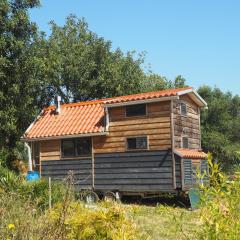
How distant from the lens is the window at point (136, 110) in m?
21.1

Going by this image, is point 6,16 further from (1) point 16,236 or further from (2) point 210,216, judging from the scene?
(2) point 210,216

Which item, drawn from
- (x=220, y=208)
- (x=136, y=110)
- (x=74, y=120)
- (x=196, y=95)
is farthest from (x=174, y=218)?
(x=74, y=120)

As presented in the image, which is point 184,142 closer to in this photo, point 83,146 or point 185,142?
point 185,142

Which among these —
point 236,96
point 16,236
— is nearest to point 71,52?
point 236,96

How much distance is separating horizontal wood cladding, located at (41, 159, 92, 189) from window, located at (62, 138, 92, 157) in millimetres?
363

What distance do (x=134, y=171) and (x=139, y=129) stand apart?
6.43 ft

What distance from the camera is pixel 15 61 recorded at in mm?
23203

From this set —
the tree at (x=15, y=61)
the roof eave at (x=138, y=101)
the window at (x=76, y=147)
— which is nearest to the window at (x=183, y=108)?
the roof eave at (x=138, y=101)

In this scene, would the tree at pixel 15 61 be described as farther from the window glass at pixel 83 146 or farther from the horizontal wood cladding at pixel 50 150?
Answer: the window glass at pixel 83 146

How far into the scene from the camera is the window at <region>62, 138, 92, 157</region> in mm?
22672

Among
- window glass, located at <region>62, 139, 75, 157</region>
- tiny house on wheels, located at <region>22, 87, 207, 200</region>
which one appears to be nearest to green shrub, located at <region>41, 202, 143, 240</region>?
tiny house on wheels, located at <region>22, 87, 207, 200</region>

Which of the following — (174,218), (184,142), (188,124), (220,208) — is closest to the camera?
(220,208)

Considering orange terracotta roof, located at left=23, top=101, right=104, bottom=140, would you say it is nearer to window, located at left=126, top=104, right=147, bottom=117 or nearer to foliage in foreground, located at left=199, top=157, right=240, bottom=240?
window, located at left=126, top=104, right=147, bottom=117

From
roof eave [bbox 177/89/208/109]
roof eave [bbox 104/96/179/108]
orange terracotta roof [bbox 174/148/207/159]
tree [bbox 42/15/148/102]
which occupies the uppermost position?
tree [bbox 42/15/148/102]
